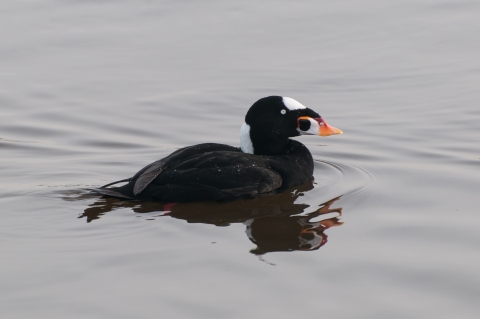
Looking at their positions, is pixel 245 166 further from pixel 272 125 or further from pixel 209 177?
pixel 272 125

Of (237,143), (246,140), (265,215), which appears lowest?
(265,215)

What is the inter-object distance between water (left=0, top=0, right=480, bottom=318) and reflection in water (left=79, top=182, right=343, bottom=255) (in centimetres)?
2

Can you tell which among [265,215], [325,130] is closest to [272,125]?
[325,130]

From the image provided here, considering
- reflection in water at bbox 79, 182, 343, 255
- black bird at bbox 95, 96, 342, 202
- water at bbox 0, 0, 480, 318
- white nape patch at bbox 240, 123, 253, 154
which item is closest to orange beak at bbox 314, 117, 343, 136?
black bird at bbox 95, 96, 342, 202

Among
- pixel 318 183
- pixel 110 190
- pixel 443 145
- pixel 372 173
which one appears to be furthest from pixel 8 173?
pixel 443 145

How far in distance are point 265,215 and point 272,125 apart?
49.2 inches

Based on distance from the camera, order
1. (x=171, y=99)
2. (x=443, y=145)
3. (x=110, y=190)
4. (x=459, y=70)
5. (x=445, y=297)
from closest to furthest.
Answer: (x=445, y=297) < (x=110, y=190) < (x=443, y=145) < (x=171, y=99) < (x=459, y=70)

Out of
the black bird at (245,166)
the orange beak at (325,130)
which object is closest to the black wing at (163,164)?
the black bird at (245,166)

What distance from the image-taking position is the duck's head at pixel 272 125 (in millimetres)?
7344

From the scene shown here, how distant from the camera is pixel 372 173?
7.43 meters

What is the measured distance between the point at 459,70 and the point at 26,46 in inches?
243

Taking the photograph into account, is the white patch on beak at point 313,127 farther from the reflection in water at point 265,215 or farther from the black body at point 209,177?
the reflection in water at point 265,215

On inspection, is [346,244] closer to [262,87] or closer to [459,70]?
[262,87]

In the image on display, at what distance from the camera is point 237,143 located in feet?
27.8
